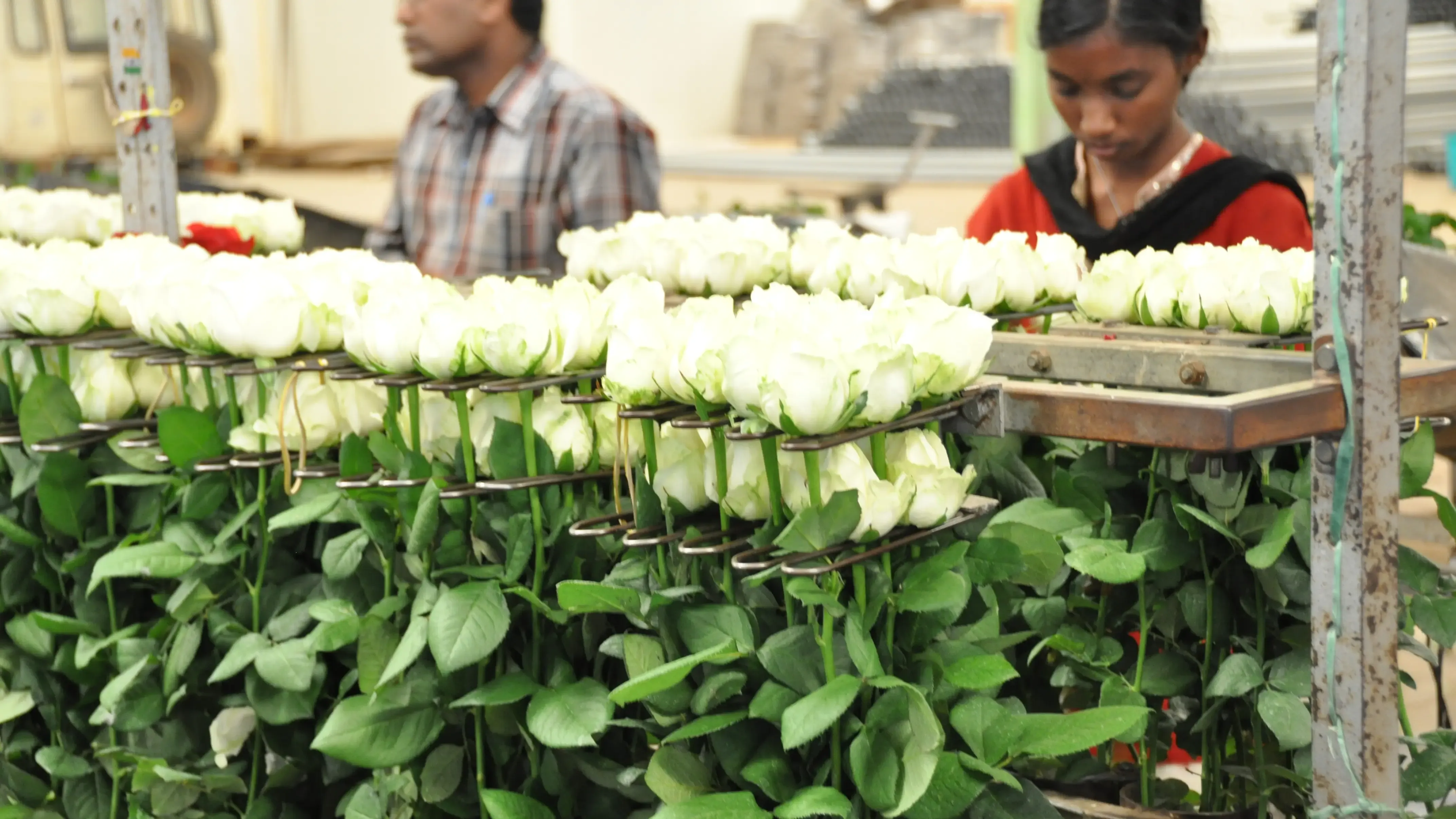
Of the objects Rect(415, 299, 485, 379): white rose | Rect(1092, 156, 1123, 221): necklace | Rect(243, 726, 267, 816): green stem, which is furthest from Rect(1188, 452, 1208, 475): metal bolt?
Rect(1092, 156, 1123, 221): necklace

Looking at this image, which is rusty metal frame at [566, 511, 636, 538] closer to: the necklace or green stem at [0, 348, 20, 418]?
green stem at [0, 348, 20, 418]

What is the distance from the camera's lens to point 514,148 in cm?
342

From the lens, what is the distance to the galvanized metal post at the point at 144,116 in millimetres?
1927

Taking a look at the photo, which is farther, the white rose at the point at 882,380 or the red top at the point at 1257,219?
the red top at the point at 1257,219

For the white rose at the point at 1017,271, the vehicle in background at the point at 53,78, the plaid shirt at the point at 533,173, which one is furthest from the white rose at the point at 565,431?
the vehicle in background at the point at 53,78

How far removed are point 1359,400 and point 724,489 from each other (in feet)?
1.53

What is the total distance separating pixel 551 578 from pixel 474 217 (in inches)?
90.1

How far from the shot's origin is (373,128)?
13570 millimetres

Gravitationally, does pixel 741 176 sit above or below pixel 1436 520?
above

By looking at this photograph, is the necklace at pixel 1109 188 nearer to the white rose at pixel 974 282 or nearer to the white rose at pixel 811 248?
the white rose at pixel 811 248

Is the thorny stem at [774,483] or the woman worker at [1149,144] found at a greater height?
the woman worker at [1149,144]

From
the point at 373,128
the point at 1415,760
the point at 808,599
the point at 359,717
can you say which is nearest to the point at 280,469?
the point at 359,717

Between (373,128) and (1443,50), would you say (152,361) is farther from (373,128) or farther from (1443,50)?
(373,128)

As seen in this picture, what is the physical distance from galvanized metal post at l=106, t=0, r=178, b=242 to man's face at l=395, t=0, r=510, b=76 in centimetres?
137
